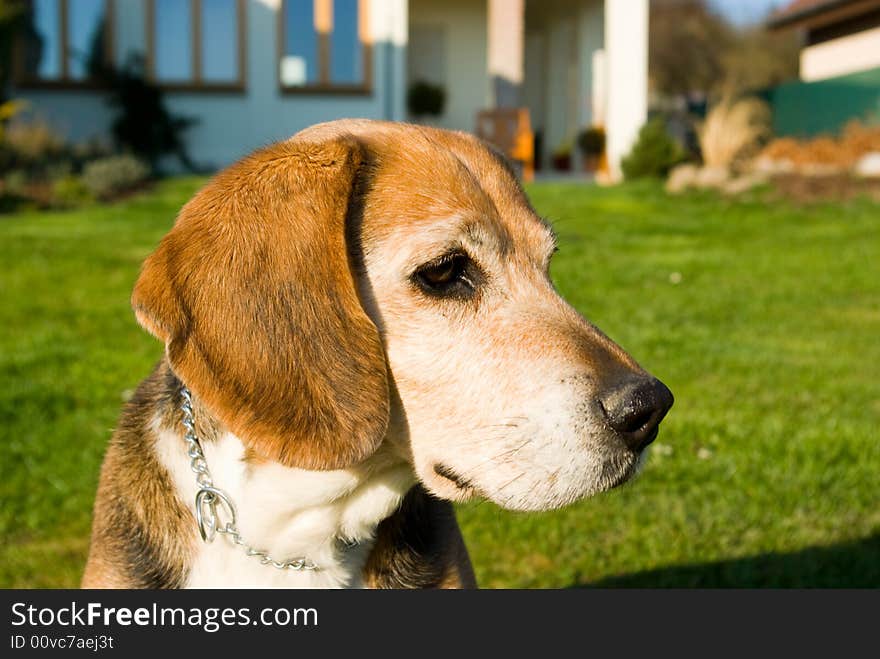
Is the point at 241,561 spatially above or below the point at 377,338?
below

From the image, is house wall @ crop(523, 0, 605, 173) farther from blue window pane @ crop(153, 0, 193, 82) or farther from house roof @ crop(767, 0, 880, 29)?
blue window pane @ crop(153, 0, 193, 82)

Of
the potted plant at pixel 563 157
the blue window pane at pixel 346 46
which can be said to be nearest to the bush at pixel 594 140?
the potted plant at pixel 563 157

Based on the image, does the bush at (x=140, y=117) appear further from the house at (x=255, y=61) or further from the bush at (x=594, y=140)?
the bush at (x=594, y=140)

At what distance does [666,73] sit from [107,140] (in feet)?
126

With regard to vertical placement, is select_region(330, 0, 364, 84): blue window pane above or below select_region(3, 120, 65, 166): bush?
above

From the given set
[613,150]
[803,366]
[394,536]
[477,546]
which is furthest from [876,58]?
[394,536]

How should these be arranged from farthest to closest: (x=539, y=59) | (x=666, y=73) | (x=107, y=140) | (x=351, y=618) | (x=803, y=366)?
(x=666, y=73), (x=539, y=59), (x=107, y=140), (x=803, y=366), (x=351, y=618)

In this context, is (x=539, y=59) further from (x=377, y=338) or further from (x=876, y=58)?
(x=377, y=338)

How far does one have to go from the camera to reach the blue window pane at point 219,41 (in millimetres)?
22156

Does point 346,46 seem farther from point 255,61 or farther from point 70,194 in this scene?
point 70,194

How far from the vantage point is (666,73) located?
2073 inches

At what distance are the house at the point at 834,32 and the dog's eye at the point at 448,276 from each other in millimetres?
25248

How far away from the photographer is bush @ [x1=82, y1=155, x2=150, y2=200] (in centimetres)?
1720

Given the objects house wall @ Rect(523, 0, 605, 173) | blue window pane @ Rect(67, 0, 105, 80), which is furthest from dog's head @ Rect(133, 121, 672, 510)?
house wall @ Rect(523, 0, 605, 173)
